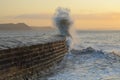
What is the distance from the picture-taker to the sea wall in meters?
14.0

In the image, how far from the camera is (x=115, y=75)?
17109mm

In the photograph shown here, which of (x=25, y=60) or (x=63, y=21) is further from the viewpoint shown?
(x=63, y=21)

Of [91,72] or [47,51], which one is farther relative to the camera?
[47,51]

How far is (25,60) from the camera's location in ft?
52.7

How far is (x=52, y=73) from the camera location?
1777 centimetres

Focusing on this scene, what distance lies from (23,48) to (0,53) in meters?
2.49

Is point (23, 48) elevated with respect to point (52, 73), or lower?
elevated

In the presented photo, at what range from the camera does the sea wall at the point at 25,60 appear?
14.0 metres

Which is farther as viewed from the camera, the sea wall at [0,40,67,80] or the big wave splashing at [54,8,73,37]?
the big wave splashing at [54,8,73,37]

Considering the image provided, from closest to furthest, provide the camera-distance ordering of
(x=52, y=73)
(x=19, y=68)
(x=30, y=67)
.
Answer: (x=19, y=68)
(x=30, y=67)
(x=52, y=73)

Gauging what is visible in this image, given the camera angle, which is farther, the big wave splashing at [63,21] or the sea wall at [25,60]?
the big wave splashing at [63,21]

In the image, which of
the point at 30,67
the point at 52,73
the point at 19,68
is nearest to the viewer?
the point at 19,68

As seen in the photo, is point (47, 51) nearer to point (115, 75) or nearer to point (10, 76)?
point (115, 75)

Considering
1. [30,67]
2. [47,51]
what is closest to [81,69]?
[47,51]
